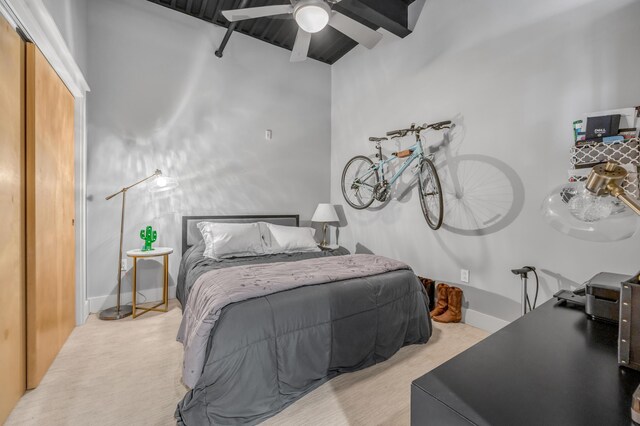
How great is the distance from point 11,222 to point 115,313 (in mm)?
1754

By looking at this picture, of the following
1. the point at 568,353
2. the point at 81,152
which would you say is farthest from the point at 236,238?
the point at 568,353

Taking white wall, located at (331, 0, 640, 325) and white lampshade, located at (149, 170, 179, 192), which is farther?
white lampshade, located at (149, 170, 179, 192)

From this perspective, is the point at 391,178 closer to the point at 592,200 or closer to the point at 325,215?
the point at 325,215

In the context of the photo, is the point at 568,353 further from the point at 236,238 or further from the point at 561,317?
the point at 236,238

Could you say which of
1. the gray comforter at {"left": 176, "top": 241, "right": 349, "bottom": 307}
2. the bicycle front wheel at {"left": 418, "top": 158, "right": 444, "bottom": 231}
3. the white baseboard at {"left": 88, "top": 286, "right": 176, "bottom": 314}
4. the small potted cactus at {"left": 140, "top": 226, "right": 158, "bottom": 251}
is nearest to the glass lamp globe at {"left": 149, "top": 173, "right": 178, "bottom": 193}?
the small potted cactus at {"left": 140, "top": 226, "right": 158, "bottom": 251}

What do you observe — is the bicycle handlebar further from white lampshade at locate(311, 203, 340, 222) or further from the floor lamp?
the floor lamp

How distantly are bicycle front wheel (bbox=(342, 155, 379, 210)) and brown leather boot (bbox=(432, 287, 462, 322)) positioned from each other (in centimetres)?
150

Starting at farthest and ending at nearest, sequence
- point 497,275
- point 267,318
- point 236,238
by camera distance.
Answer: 1. point 236,238
2. point 497,275
3. point 267,318

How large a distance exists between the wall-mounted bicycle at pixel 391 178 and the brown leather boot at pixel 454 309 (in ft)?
2.31

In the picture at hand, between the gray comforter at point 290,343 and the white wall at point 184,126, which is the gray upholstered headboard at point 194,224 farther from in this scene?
the gray comforter at point 290,343

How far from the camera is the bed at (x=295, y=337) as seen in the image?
1.57 m

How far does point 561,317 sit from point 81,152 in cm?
379

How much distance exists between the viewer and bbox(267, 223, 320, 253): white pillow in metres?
3.41

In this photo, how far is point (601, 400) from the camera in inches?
24.3
